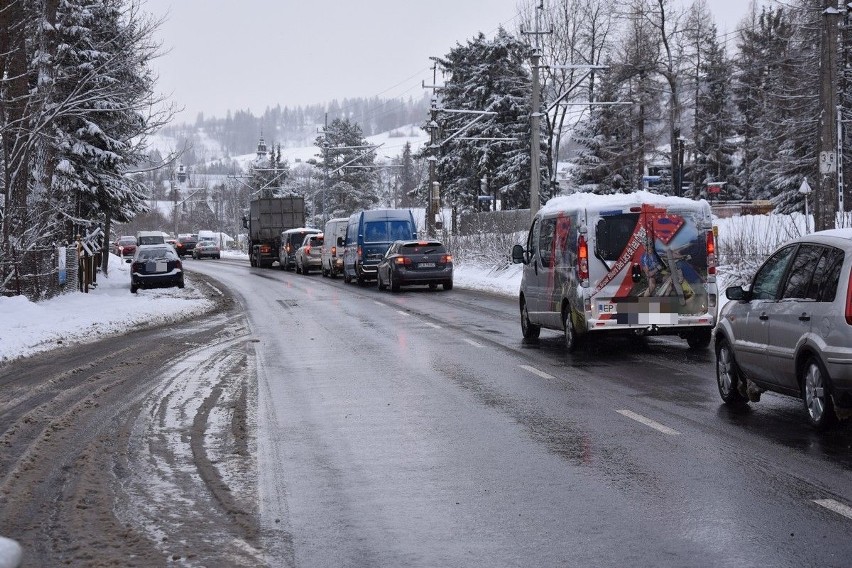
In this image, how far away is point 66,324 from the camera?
20625 mm

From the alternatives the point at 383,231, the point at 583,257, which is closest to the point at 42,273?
the point at 383,231

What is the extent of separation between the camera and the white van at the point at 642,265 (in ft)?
49.7

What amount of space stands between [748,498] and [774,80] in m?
68.6

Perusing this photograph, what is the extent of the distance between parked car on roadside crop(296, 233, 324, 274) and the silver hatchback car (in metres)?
41.7

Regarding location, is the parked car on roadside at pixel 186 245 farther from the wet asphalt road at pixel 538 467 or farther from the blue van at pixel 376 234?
the wet asphalt road at pixel 538 467

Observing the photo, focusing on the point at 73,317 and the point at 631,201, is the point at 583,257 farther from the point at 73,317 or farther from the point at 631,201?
the point at 73,317

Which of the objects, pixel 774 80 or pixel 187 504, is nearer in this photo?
pixel 187 504

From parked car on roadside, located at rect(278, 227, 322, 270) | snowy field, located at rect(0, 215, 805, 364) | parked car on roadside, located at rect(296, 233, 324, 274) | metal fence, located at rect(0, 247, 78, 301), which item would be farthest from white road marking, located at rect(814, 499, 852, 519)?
parked car on roadside, located at rect(278, 227, 322, 270)

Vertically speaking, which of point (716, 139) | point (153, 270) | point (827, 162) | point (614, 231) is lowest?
point (153, 270)

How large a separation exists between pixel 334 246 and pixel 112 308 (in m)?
21.6

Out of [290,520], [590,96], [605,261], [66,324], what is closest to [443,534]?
[290,520]

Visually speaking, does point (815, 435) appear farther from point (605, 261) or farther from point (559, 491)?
point (605, 261)

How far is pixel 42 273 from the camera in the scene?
91.3ft

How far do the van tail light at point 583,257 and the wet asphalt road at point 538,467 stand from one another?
3.73 feet
